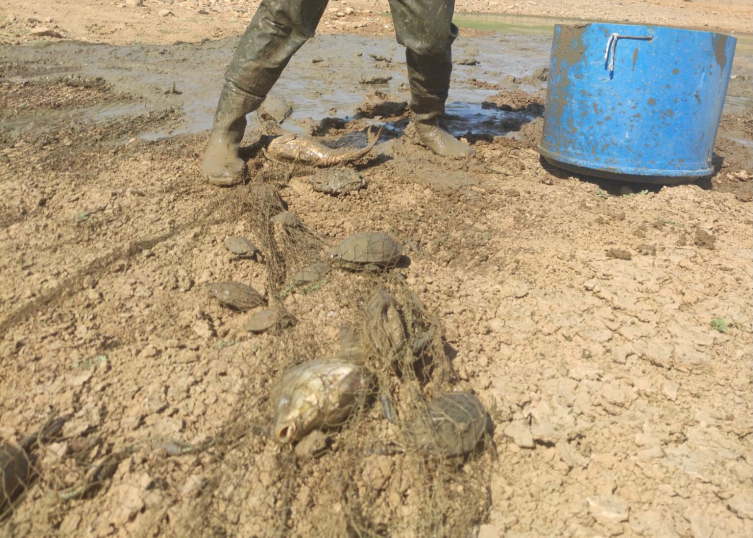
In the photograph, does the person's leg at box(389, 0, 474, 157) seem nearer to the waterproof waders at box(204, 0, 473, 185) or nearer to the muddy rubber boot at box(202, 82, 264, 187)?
the waterproof waders at box(204, 0, 473, 185)

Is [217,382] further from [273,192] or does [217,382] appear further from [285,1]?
[285,1]

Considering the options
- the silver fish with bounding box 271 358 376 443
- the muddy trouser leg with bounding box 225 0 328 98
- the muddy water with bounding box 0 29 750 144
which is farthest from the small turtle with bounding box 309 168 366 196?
the silver fish with bounding box 271 358 376 443

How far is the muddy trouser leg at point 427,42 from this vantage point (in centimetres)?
335

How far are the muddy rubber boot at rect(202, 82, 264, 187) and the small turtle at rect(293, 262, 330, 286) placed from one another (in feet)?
3.42

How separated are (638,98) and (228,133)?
93.7 inches

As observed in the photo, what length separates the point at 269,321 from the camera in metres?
2.21

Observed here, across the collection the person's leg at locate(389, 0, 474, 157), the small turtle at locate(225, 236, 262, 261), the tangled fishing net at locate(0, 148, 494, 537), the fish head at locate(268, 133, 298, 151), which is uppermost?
the person's leg at locate(389, 0, 474, 157)

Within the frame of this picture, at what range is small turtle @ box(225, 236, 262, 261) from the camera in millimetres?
2645

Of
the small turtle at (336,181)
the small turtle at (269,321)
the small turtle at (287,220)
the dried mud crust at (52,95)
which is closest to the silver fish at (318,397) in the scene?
the small turtle at (269,321)

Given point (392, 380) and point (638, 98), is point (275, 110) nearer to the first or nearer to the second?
point (638, 98)

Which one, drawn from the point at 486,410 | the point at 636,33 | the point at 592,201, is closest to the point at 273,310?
the point at 486,410

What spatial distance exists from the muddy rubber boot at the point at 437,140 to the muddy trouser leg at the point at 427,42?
0.09 m

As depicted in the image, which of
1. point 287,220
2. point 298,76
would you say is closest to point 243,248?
point 287,220

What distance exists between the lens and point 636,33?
3.13 meters
